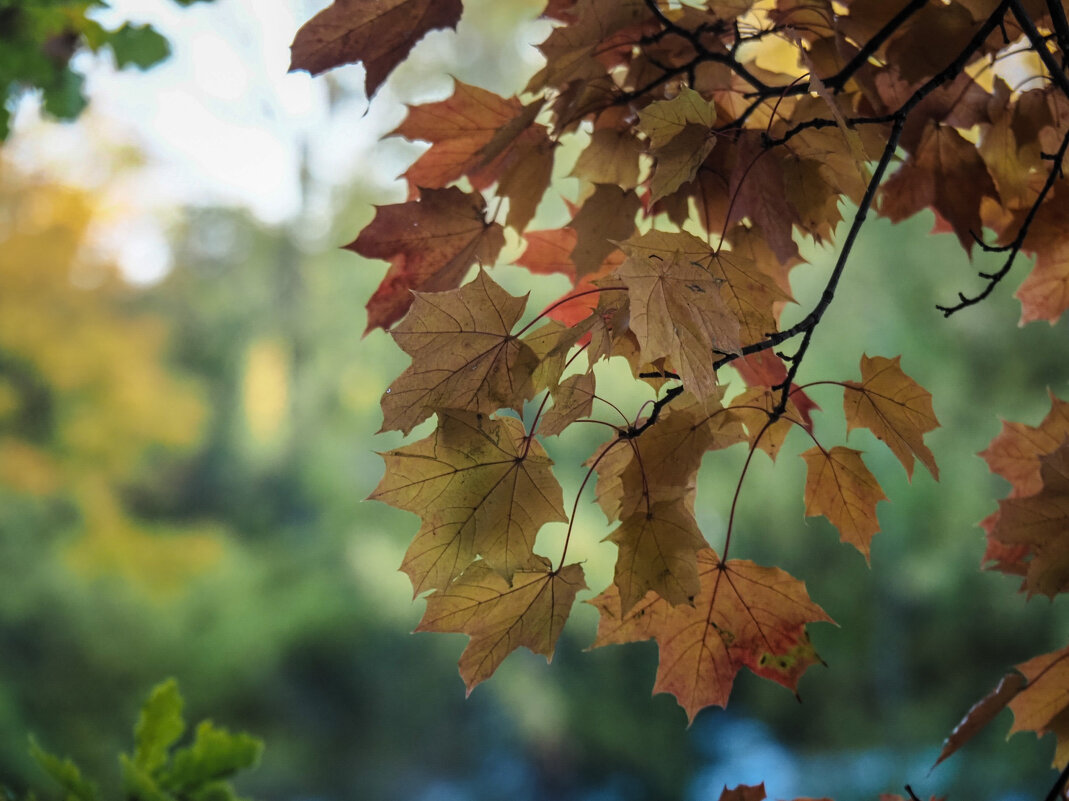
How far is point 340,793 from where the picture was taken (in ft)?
12.5

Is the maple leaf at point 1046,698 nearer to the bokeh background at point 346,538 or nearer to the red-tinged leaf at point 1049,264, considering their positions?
the red-tinged leaf at point 1049,264

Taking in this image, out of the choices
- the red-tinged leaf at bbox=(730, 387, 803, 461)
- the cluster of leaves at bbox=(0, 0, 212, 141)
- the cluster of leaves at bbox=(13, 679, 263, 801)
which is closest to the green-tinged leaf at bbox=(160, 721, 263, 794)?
the cluster of leaves at bbox=(13, 679, 263, 801)

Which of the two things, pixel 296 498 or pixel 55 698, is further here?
pixel 296 498

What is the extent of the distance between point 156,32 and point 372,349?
139 inches

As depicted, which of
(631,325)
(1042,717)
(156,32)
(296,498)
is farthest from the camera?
(296,498)

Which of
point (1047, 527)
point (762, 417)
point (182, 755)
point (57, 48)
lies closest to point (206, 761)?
point (182, 755)

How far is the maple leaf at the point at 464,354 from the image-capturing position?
1.04ft

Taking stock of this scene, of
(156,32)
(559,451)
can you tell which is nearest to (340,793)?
(559,451)

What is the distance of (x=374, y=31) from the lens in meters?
0.38

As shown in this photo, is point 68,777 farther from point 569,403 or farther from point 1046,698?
point 1046,698

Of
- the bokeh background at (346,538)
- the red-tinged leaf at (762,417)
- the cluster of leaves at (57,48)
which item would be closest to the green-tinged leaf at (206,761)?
the red-tinged leaf at (762,417)

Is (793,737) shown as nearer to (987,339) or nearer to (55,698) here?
(987,339)

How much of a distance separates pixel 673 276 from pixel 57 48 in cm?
59

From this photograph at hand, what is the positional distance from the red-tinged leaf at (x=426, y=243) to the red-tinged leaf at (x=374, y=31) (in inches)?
2.6
